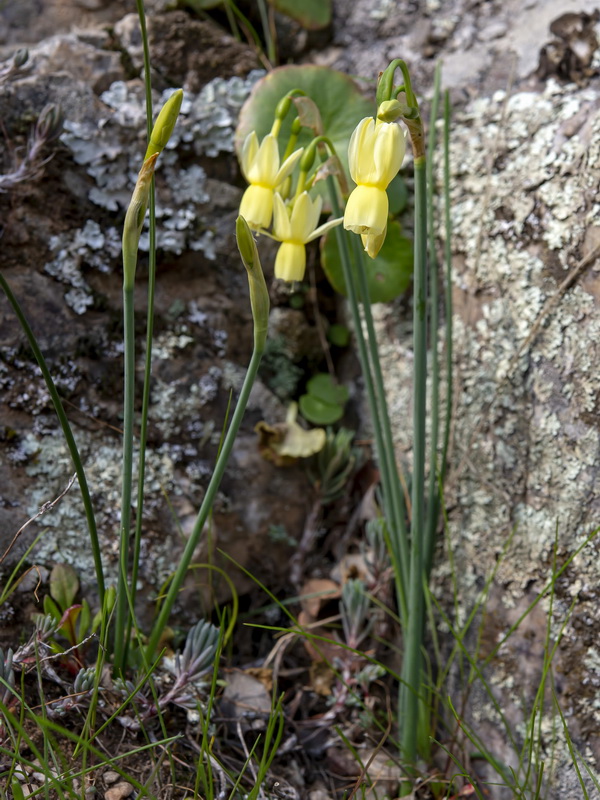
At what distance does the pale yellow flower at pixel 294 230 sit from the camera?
102cm

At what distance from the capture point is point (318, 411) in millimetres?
1558

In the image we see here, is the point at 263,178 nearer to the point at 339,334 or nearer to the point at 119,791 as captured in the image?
the point at 339,334

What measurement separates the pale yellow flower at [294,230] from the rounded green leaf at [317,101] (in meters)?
0.41

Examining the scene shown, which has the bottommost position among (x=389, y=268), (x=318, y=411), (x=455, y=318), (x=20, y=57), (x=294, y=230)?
(x=318, y=411)

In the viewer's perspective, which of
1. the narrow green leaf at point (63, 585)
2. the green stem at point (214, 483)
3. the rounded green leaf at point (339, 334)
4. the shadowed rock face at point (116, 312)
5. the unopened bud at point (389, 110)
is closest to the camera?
the unopened bud at point (389, 110)

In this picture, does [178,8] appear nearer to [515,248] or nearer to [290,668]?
[515,248]

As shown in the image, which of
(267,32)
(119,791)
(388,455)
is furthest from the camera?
(267,32)

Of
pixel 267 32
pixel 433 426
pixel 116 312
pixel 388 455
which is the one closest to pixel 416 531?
pixel 388 455

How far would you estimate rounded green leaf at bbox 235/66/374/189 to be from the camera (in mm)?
1388

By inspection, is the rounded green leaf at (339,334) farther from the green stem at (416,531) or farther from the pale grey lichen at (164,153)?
the green stem at (416,531)

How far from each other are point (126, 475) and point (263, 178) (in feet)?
1.66

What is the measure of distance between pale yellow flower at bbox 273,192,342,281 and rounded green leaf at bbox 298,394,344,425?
1.75 feet

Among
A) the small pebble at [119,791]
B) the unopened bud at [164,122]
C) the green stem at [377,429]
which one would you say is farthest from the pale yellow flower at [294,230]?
the small pebble at [119,791]

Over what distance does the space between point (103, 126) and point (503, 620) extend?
1.29 meters
